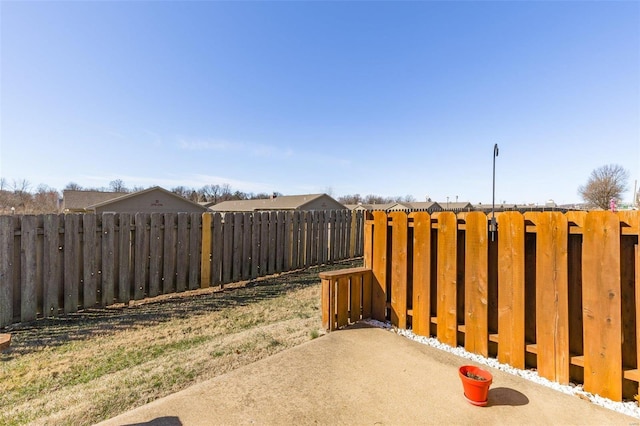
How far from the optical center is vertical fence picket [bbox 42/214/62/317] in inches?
172

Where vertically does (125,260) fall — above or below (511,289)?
below

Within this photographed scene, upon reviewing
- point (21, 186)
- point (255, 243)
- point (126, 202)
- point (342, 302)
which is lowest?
point (342, 302)

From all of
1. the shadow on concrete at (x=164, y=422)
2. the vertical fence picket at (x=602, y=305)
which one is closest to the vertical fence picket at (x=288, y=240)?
the shadow on concrete at (x=164, y=422)

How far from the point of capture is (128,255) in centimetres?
525

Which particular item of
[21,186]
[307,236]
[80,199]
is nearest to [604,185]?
[307,236]

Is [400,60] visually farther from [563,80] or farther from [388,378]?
[388,378]

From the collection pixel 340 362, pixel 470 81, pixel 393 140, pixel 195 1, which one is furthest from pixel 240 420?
pixel 393 140

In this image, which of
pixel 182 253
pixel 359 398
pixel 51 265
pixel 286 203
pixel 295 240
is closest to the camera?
pixel 359 398

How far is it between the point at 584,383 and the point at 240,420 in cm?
271

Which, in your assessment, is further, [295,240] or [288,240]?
[295,240]

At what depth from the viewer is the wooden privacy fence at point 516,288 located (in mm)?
2090

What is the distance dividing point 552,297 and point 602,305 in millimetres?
311

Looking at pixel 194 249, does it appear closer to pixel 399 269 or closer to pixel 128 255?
pixel 128 255

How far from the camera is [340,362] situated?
271cm
